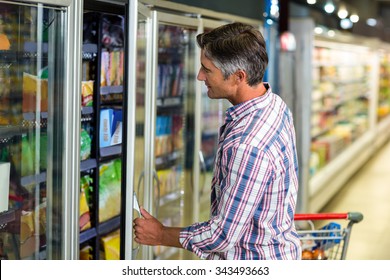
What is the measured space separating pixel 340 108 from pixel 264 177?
32.7 ft

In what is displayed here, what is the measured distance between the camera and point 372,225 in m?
7.97

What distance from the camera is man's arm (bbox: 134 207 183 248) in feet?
8.75

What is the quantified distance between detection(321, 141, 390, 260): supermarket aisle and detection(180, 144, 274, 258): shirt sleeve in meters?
4.19

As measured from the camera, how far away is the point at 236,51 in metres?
2.51

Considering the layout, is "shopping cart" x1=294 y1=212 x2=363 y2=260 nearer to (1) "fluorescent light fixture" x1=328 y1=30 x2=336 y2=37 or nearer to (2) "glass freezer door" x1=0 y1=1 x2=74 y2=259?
(2) "glass freezer door" x1=0 y1=1 x2=74 y2=259

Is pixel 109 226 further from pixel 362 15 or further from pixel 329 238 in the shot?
pixel 362 15

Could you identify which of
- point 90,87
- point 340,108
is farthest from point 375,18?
point 90,87

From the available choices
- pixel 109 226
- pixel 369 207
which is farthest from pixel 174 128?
pixel 369 207

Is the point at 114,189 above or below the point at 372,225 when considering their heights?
above

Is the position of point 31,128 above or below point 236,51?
below

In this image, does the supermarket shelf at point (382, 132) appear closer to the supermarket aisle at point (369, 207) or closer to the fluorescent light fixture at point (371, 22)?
the supermarket aisle at point (369, 207)

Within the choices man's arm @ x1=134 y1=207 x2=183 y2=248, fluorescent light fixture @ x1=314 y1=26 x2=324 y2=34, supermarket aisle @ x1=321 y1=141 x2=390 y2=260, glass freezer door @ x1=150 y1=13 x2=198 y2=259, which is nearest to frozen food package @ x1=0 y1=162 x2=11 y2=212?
man's arm @ x1=134 y1=207 x2=183 y2=248

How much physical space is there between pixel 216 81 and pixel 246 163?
35cm
